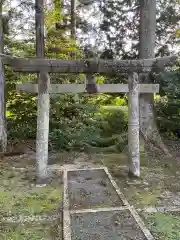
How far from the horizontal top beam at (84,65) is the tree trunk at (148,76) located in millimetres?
2498

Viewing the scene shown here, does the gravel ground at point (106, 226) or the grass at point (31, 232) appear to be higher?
the gravel ground at point (106, 226)

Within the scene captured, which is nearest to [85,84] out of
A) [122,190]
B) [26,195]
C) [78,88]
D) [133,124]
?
[78,88]

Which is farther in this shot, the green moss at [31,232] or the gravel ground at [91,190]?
the gravel ground at [91,190]

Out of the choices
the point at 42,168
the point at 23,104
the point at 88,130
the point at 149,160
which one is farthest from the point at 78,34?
the point at 42,168

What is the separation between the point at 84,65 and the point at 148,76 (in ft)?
11.9

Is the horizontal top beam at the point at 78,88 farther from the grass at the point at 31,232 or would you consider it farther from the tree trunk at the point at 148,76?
the grass at the point at 31,232

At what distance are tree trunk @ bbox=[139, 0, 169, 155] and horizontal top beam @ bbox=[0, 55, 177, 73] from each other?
2.50 metres

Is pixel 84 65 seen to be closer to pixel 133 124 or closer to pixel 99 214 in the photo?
pixel 133 124

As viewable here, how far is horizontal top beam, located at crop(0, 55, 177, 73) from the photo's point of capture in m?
5.61

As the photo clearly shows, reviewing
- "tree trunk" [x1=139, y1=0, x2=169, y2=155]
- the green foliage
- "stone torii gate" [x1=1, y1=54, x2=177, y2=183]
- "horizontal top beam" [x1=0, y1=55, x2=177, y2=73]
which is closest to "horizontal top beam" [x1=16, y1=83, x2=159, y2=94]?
"stone torii gate" [x1=1, y1=54, x2=177, y2=183]

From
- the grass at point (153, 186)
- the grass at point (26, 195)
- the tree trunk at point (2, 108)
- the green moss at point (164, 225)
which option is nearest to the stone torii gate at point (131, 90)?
the grass at point (153, 186)

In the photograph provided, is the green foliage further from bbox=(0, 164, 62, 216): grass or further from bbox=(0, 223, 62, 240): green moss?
bbox=(0, 223, 62, 240): green moss

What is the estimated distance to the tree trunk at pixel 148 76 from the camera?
8.09 meters

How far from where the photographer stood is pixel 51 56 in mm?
10445
